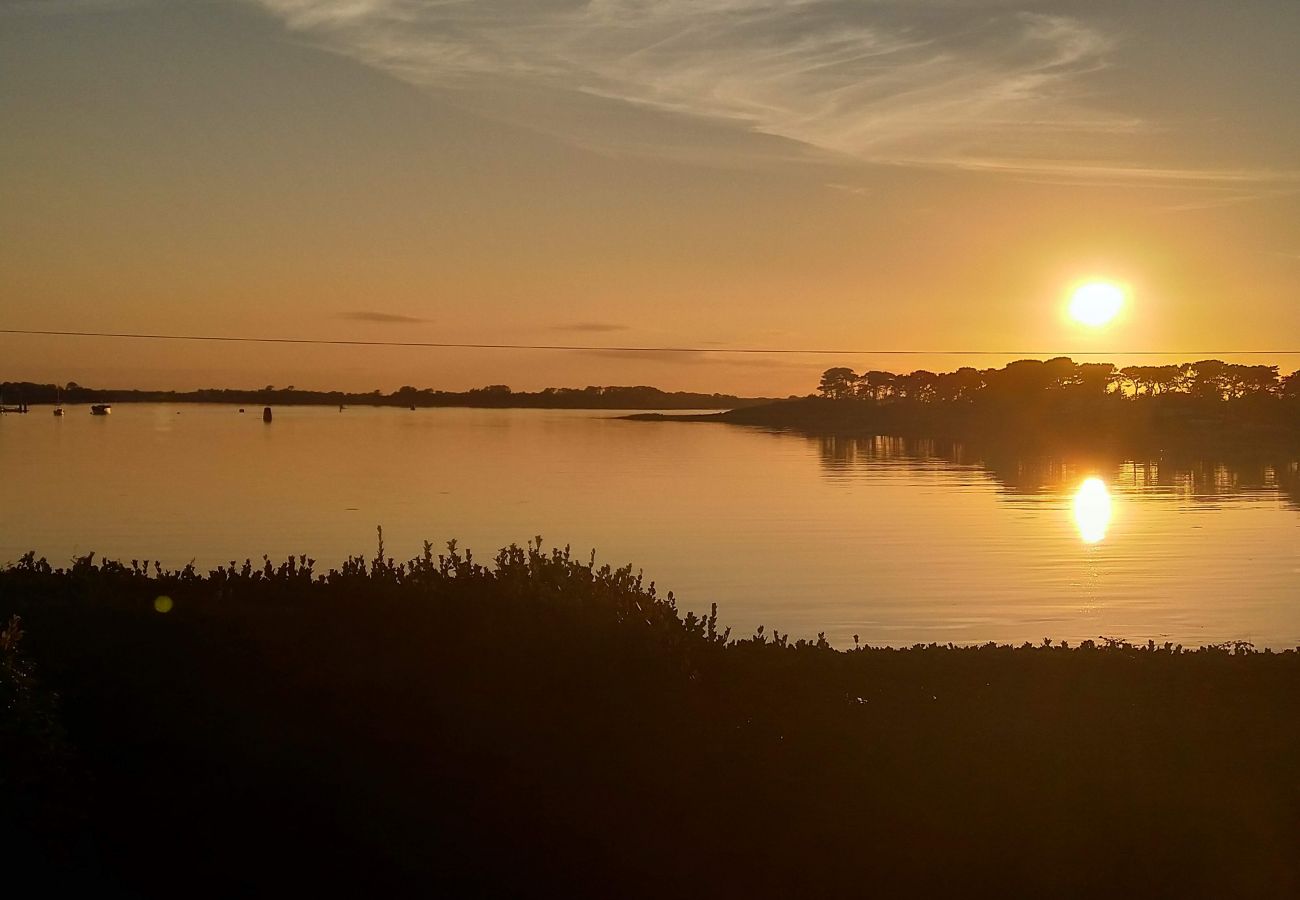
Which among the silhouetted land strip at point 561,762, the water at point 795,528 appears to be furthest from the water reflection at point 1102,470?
the silhouetted land strip at point 561,762

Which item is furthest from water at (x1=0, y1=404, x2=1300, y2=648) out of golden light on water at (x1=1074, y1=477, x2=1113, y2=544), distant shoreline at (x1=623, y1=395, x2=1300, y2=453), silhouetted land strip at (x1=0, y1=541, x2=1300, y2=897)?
distant shoreline at (x1=623, y1=395, x2=1300, y2=453)

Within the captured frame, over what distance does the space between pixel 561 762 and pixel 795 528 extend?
104 ft

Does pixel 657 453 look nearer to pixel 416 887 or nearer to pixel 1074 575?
pixel 1074 575

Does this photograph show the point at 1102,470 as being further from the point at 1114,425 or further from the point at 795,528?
the point at 1114,425

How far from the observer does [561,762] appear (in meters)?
9.27

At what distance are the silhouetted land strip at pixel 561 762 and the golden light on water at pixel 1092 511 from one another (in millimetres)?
27656

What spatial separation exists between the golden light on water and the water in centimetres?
20

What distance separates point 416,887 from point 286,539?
27949mm

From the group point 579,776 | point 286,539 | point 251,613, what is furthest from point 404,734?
point 286,539

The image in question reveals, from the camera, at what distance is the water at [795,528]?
2481 centimetres

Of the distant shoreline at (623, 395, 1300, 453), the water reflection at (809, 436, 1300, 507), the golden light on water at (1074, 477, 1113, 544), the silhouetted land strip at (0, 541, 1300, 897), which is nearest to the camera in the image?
the silhouetted land strip at (0, 541, 1300, 897)

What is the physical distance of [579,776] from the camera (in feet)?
29.8

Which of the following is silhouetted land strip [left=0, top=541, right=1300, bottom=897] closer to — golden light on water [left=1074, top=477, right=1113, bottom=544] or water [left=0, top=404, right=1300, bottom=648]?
water [left=0, top=404, right=1300, bottom=648]

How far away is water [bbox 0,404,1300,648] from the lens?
24.8m
